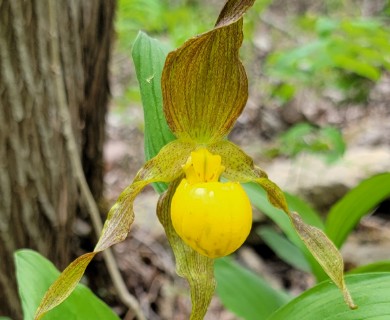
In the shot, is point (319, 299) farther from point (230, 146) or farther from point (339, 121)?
point (339, 121)

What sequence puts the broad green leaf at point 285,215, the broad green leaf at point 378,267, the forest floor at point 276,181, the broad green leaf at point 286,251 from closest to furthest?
the broad green leaf at point 378,267 → the broad green leaf at point 285,215 → the broad green leaf at point 286,251 → the forest floor at point 276,181

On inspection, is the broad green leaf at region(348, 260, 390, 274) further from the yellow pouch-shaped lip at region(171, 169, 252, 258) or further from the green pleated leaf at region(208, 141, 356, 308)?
the yellow pouch-shaped lip at region(171, 169, 252, 258)

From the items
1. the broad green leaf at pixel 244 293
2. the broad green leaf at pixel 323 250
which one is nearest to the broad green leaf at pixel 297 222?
the broad green leaf at pixel 323 250

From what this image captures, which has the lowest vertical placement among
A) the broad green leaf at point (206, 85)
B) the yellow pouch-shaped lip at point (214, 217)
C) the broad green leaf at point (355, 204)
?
the broad green leaf at point (355, 204)

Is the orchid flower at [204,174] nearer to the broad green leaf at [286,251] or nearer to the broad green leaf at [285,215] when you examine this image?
the broad green leaf at [285,215]

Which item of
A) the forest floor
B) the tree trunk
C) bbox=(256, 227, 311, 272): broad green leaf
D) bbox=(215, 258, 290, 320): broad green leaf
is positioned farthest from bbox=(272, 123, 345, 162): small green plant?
the tree trunk

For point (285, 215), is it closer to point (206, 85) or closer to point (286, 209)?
point (286, 209)
